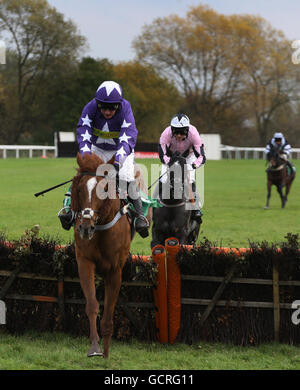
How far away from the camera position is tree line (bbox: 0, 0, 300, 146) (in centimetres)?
5900

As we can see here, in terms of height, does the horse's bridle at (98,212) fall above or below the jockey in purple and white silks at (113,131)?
below

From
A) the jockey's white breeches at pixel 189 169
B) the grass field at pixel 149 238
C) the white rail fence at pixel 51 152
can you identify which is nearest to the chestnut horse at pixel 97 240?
the grass field at pixel 149 238

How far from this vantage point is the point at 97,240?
563cm

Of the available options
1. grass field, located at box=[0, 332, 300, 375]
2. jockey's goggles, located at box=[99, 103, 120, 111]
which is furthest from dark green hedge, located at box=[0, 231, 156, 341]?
jockey's goggles, located at box=[99, 103, 120, 111]

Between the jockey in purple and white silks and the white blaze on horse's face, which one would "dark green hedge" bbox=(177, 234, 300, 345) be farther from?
the white blaze on horse's face

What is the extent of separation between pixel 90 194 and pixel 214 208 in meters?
14.0

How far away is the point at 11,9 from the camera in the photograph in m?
54.6

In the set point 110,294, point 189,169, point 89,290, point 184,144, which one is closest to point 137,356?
point 110,294

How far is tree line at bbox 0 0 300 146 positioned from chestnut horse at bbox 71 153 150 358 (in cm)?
5355

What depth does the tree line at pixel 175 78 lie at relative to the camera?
5900 centimetres

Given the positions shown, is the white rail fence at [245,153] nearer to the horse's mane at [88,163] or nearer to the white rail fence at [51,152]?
the white rail fence at [51,152]

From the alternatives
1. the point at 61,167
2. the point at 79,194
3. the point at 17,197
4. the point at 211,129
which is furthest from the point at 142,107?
the point at 79,194

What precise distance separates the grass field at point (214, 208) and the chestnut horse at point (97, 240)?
30cm
